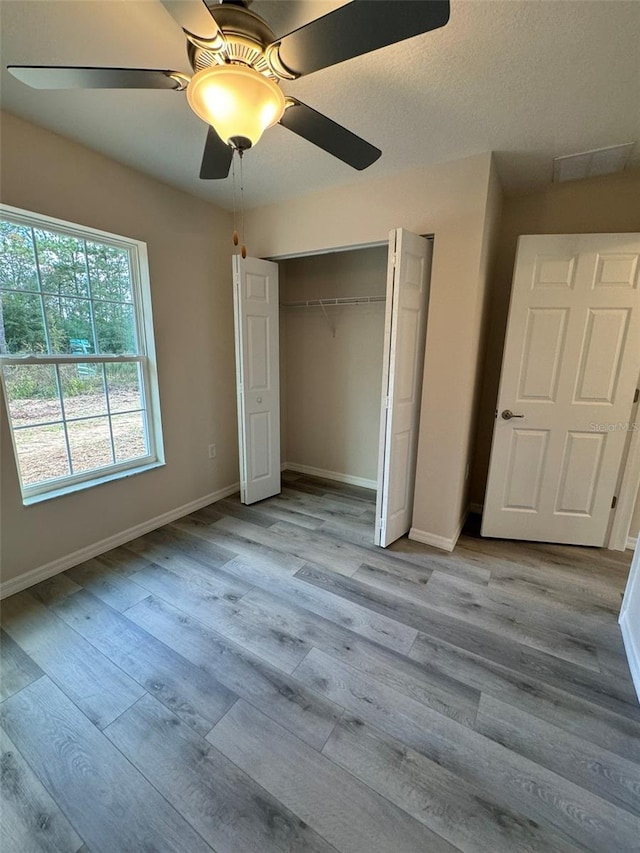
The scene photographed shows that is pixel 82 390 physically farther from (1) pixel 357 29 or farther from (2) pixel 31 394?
(1) pixel 357 29

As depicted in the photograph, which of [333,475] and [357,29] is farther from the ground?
[357,29]

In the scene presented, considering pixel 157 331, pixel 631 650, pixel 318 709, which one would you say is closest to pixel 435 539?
pixel 631 650

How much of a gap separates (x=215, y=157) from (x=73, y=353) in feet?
4.95

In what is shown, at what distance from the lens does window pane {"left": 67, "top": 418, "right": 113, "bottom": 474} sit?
2305 mm

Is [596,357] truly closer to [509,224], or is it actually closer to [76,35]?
[509,224]

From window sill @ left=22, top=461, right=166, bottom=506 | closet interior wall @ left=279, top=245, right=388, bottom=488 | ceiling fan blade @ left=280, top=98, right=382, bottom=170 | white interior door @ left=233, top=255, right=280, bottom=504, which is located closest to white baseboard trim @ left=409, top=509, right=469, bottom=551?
closet interior wall @ left=279, top=245, right=388, bottom=488

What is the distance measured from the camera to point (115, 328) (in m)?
2.46

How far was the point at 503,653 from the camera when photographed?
1673mm

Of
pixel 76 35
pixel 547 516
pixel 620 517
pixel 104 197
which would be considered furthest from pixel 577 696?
pixel 104 197

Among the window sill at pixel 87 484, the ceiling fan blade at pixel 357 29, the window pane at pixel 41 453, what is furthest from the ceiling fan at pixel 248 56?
the window sill at pixel 87 484

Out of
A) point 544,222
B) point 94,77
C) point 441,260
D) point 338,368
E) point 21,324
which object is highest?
point 544,222

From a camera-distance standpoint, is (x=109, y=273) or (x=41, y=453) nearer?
(x=41, y=453)

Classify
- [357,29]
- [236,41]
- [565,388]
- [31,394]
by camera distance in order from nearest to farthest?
1. [357,29]
2. [236,41]
3. [31,394]
4. [565,388]

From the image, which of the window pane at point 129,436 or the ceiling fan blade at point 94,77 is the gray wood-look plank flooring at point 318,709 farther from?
the ceiling fan blade at point 94,77
